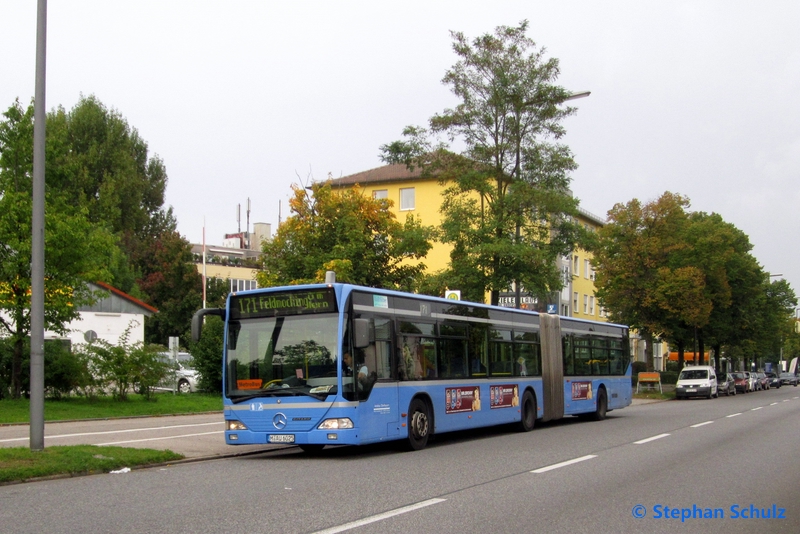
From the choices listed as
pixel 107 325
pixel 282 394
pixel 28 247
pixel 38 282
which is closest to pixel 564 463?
pixel 282 394

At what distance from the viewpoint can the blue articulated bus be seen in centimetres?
1393

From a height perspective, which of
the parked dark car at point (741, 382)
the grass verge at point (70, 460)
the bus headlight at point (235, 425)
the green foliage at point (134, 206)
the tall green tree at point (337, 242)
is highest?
the green foliage at point (134, 206)

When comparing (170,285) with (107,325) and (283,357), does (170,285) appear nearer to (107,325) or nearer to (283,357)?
(107,325)

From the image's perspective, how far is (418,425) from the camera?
15875 mm

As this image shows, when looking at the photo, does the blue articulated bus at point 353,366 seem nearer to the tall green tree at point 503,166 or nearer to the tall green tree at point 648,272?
the tall green tree at point 503,166

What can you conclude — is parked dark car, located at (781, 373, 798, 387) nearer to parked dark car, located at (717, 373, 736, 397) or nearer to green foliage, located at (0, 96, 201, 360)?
parked dark car, located at (717, 373, 736, 397)

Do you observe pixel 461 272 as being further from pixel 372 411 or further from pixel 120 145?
pixel 120 145

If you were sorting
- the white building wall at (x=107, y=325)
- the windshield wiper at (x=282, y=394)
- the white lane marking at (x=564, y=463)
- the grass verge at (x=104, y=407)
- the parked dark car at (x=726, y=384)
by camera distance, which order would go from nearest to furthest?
1. the white lane marking at (x=564, y=463)
2. the windshield wiper at (x=282, y=394)
3. the grass verge at (x=104, y=407)
4. the white building wall at (x=107, y=325)
5. the parked dark car at (x=726, y=384)

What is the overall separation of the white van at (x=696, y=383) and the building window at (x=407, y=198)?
2712 cm

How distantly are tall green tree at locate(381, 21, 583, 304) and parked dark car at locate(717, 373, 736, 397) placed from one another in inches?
1147

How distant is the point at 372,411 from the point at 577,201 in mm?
17314

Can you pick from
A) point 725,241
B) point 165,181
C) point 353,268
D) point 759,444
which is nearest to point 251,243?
point 165,181

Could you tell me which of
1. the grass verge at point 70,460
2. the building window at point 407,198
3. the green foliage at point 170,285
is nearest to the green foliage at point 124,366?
the grass verge at point 70,460

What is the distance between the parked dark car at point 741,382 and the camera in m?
59.8
